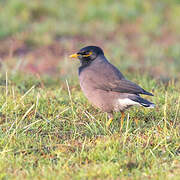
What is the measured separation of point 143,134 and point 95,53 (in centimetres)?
154

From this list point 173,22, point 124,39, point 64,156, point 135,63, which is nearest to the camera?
point 64,156

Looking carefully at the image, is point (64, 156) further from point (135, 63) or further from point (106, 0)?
point (106, 0)

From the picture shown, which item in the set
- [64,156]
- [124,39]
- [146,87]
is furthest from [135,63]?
[64,156]

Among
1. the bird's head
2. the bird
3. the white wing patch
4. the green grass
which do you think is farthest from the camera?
the bird's head

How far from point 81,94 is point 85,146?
197 centimetres

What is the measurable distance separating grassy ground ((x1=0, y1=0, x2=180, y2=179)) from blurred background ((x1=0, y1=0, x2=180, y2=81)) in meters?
0.03

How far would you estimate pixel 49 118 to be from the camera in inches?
193

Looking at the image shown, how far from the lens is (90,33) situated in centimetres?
1169

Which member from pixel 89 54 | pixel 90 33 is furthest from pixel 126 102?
pixel 90 33

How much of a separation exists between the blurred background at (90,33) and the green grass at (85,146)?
125 inches

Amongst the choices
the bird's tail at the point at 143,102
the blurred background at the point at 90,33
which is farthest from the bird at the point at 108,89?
the blurred background at the point at 90,33

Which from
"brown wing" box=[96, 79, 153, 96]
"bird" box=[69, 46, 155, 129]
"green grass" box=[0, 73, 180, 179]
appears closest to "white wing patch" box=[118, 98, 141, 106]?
"bird" box=[69, 46, 155, 129]

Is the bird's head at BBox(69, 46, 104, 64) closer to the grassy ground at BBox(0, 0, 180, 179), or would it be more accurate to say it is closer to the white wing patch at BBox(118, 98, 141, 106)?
the grassy ground at BBox(0, 0, 180, 179)

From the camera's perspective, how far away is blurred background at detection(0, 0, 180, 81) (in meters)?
9.50
